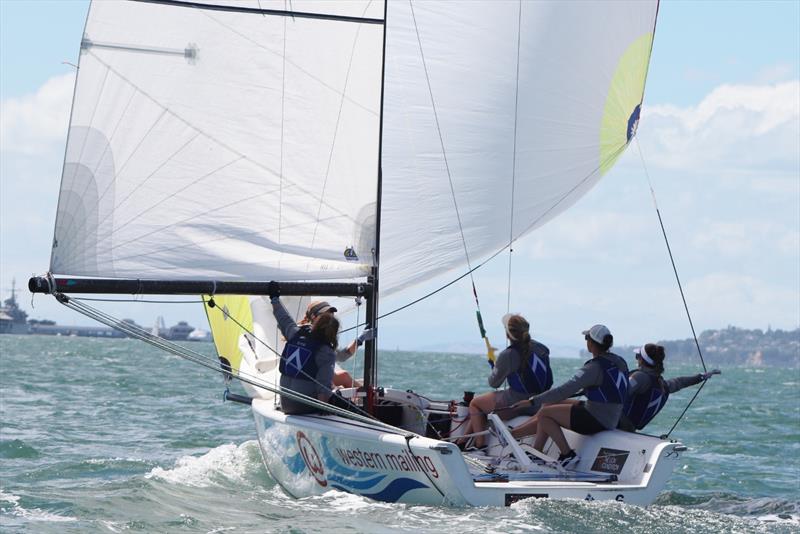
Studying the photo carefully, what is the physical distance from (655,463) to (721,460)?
5.48 metres

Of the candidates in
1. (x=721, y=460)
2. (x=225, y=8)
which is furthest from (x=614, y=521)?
(x=721, y=460)

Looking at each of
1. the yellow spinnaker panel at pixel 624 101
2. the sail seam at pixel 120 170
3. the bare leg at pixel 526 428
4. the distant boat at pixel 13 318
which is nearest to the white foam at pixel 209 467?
the sail seam at pixel 120 170

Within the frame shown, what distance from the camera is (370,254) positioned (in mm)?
8992

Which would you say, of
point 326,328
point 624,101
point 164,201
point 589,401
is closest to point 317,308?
point 326,328

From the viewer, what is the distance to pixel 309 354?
835cm

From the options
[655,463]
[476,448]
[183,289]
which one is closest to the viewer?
[655,463]

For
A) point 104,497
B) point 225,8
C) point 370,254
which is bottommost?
point 104,497

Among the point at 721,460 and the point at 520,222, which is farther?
the point at 721,460

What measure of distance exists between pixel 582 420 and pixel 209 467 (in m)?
3.65

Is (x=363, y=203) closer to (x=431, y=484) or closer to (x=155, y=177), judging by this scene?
(x=155, y=177)

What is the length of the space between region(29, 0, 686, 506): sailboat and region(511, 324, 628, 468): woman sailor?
0.57ft

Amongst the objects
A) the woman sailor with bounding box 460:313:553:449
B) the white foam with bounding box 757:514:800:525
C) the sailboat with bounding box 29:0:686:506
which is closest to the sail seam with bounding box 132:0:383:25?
the sailboat with bounding box 29:0:686:506

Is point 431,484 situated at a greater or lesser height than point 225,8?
lesser

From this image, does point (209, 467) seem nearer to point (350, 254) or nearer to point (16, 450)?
point (16, 450)
